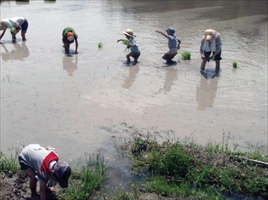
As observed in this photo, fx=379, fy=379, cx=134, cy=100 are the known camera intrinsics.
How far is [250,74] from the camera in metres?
10.4

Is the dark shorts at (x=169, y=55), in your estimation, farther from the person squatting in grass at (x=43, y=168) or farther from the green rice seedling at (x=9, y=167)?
the person squatting in grass at (x=43, y=168)

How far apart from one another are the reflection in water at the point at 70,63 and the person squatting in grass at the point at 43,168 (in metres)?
5.52

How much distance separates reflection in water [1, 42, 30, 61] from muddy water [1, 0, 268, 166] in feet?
0.10

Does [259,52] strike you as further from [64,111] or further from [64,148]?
[64,148]

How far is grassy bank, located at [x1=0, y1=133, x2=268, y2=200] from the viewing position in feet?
16.5

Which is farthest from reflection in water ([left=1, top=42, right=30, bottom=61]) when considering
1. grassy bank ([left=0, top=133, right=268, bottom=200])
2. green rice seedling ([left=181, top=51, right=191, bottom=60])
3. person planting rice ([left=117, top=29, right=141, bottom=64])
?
grassy bank ([left=0, top=133, right=268, bottom=200])

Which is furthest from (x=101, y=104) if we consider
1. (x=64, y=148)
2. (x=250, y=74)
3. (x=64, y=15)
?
(x=64, y=15)

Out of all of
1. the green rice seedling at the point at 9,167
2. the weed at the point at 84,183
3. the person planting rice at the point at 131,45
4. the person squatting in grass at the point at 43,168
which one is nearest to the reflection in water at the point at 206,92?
the person planting rice at the point at 131,45

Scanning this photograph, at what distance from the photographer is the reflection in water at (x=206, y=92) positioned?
27.4ft

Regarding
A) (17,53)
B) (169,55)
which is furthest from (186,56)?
(17,53)

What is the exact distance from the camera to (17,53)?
12.1 metres

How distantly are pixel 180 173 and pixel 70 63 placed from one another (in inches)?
254

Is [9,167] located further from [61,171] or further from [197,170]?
[197,170]

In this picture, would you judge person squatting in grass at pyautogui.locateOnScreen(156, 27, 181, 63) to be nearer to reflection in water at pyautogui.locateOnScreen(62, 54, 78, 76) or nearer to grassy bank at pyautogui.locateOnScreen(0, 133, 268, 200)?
reflection in water at pyautogui.locateOnScreen(62, 54, 78, 76)
